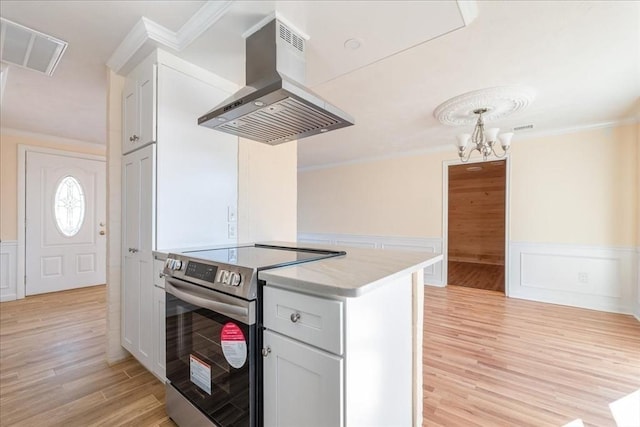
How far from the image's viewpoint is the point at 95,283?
15.0 feet

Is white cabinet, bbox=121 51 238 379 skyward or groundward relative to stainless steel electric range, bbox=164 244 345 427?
skyward

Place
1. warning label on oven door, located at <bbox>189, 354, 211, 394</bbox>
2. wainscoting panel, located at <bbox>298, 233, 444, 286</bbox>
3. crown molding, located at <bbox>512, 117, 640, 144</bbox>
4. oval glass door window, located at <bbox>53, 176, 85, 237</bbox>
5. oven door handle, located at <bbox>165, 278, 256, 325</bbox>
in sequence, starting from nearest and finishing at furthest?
oven door handle, located at <bbox>165, 278, 256, 325</bbox> → warning label on oven door, located at <bbox>189, 354, 211, 394</bbox> → crown molding, located at <bbox>512, 117, 640, 144</bbox> → oval glass door window, located at <bbox>53, 176, 85, 237</bbox> → wainscoting panel, located at <bbox>298, 233, 444, 286</bbox>

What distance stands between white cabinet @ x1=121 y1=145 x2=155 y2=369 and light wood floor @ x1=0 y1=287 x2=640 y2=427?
1.00 feet

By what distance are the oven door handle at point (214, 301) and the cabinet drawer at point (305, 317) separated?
69mm

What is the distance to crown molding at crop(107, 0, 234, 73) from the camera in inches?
59.5

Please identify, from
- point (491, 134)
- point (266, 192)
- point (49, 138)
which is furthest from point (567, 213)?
point (49, 138)

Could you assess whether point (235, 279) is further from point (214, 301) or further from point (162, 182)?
point (162, 182)

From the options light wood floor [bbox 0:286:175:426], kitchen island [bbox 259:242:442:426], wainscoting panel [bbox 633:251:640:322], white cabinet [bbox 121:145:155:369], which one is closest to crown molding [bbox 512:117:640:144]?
wainscoting panel [bbox 633:251:640:322]

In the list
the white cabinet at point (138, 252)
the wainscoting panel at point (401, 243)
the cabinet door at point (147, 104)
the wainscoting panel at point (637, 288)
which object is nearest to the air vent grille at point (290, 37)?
the cabinet door at point (147, 104)

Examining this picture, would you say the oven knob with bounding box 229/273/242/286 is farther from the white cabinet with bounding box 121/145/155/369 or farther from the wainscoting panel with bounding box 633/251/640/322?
the wainscoting panel with bounding box 633/251/640/322

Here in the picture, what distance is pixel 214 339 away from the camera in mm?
1256

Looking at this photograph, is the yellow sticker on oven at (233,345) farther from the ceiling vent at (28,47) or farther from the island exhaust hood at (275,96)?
the ceiling vent at (28,47)

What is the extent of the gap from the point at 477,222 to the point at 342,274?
6.18 metres

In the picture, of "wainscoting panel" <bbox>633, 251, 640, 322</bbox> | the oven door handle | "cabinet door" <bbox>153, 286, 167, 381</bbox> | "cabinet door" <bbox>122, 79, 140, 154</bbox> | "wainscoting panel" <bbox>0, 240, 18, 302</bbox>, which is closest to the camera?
the oven door handle
